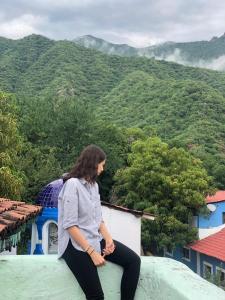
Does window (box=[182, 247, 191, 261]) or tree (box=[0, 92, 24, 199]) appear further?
window (box=[182, 247, 191, 261])

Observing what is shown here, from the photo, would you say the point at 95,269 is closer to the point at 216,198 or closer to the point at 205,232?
the point at 205,232

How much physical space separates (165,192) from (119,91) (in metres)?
36.4

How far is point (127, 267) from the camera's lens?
3.02 metres

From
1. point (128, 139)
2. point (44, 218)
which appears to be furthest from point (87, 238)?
point (128, 139)

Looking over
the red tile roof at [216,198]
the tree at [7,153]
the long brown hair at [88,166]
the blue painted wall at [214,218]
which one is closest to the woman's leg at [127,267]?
the long brown hair at [88,166]

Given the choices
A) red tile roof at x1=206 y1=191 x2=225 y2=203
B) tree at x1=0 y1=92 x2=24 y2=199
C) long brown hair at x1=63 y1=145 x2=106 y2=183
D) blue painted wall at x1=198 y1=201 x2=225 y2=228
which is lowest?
blue painted wall at x1=198 y1=201 x2=225 y2=228

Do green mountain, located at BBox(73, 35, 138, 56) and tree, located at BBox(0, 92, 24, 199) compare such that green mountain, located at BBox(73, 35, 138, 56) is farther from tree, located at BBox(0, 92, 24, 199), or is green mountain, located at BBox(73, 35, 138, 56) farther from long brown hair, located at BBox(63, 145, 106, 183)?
long brown hair, located at BBox(63, 145, 106, 183)

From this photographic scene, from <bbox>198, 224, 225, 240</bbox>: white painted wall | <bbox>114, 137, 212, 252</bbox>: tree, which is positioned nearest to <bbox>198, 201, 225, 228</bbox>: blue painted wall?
<bbox>198, 224, 225, 240</bbox>: white painted wall

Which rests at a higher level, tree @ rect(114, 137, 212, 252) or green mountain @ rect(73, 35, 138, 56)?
green mountain @ rect(73, 35, 138, 56)

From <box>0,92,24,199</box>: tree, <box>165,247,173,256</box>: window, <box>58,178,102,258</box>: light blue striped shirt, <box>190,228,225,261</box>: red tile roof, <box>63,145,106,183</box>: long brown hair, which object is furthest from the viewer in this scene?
<box>165,247,173,256</box>: window

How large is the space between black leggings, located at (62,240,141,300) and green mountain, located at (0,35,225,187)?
85.3 ft

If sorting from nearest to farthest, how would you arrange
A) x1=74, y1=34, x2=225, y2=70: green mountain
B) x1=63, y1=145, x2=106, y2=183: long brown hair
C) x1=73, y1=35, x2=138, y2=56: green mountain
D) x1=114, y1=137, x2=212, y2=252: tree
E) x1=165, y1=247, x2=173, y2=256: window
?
x1=63, y1=145, x2=106, y2=183: long brown hair → x1=114, y1=137, x2=212, y2=252: tree → x1=165, y1=247, x2=173, y2=256: window → x1=74, y1=34, x2=225, y2=70: green mountain → x1=73, y1=35, x2=138, y2=56: green mountain

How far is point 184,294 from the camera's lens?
8.84 feet

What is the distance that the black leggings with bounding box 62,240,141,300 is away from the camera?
2.90 metres
